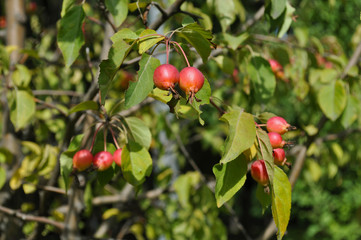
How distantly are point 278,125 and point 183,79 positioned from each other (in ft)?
0.72

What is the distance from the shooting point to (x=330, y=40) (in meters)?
2.34

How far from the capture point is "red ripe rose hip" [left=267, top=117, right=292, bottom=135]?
0.73 metres

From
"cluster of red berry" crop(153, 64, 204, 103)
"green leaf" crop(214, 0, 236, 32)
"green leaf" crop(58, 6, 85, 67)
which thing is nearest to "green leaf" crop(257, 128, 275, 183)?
"cluster of red berry" crop(153, 64, 204, 103)

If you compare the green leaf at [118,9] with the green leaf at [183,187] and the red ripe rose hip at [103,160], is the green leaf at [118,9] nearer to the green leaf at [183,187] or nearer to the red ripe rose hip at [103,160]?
the red ripe rose hip at [103,160]

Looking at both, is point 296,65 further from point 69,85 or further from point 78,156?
point 69,85

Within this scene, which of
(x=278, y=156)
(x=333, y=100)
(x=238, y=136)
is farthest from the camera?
(x=333, y=100)

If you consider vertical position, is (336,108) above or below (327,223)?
above

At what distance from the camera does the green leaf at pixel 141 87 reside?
2.18 ft

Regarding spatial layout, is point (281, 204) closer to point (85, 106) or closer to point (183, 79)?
point (183, 79)

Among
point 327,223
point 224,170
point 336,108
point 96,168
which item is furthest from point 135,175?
point 327,223

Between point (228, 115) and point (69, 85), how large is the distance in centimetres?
198

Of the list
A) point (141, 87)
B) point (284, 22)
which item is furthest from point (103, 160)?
point (284, 22)

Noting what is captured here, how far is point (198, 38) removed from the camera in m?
0.69

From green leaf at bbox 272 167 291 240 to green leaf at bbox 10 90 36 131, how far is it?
87 cm
